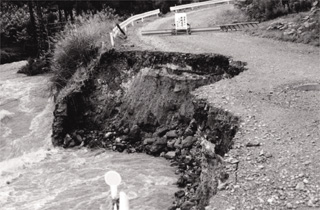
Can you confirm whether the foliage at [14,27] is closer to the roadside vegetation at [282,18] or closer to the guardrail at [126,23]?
the guardrail at [126,23]

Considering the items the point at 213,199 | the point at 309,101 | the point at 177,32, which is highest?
the point at 177,32

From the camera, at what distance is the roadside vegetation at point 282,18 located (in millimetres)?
15594

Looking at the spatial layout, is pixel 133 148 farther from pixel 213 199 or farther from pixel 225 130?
pixel 213 199

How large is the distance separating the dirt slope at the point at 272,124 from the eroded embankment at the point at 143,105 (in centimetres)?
101

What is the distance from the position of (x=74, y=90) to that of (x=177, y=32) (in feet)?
21.1

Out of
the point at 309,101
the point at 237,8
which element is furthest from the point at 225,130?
the point at 237,8

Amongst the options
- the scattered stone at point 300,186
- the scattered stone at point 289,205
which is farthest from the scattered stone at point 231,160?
the scattered stone at point 289,205

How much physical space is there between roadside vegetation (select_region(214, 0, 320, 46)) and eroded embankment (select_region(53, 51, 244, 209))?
3.88 m

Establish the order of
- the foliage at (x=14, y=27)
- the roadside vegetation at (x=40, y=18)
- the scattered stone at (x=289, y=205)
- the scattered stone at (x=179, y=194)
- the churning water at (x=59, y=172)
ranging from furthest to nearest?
the foliage at (x=14, y=27) → the roadside vegetation at (x=40, y=18) → the churning water at (x=59, y=172) → the scattered stone at (x=179, y=194) → the scattered stone at (x=289, y=205)

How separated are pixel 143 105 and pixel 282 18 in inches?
307

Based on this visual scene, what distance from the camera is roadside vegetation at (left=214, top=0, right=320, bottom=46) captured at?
15.6 meters

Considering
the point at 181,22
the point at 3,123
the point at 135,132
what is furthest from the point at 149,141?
the point at 181,22

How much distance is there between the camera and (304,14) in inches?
663

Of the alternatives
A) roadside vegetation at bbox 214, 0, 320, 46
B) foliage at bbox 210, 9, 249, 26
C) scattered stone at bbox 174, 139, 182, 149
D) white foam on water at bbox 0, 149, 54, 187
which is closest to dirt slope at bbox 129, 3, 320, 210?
roadside vegetation at bbox 214, 0, 320, 46
